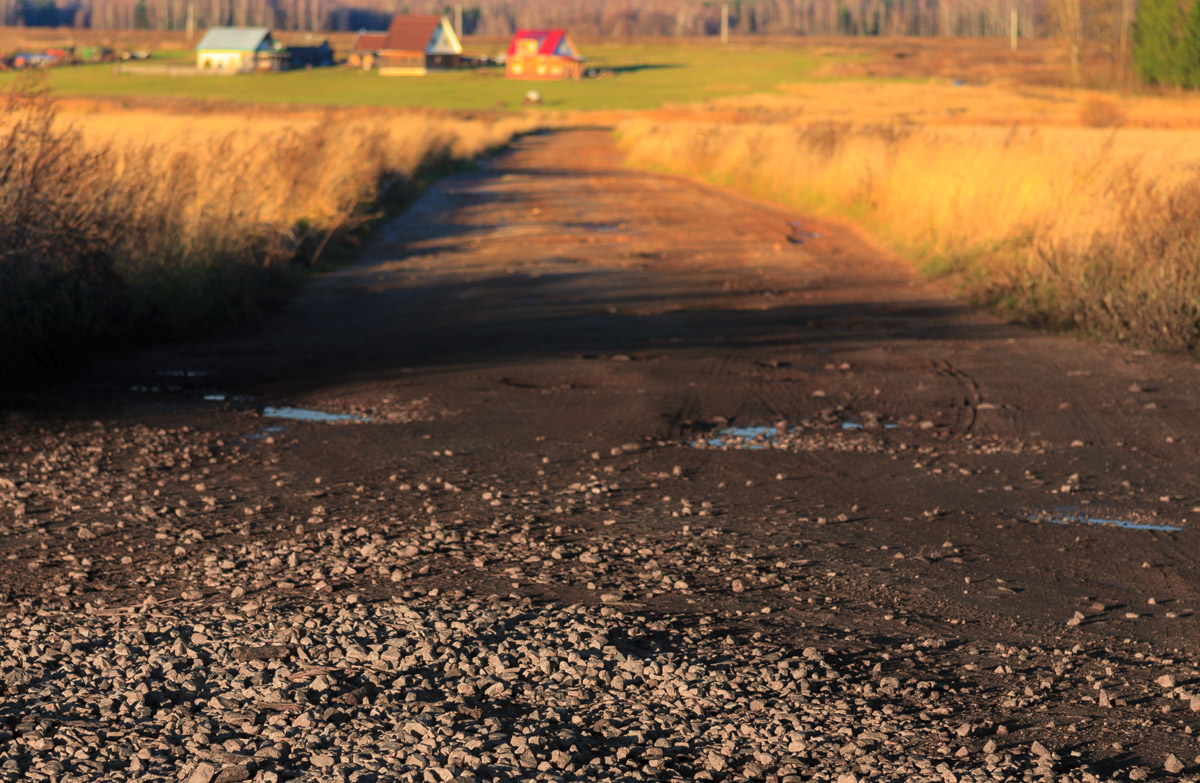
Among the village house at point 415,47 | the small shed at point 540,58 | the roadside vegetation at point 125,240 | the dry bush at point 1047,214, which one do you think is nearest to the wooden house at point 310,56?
the village house at point 415,47

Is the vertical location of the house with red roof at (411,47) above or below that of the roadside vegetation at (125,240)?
above

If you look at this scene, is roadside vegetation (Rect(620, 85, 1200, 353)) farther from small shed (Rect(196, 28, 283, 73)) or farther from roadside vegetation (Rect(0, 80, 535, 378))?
small shed (Rect(196, 28, 283, 73))

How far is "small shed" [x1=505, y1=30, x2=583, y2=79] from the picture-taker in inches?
4567

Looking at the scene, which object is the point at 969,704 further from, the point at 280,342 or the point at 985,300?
the point at 985,300

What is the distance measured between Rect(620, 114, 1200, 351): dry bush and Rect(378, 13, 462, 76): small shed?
309 ft

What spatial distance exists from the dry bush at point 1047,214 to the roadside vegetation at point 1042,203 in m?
0.02

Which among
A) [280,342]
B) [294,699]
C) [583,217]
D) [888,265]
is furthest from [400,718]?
[583,217]

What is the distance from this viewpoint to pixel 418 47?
117 metres

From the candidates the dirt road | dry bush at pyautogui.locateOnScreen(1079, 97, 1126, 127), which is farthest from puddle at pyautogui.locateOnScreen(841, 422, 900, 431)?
dry bush at pyautogui.locateOnScreen(1079, 97, 1126, 127)

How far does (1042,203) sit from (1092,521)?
10114 millimetres

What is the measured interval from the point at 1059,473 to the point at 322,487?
12.4ft

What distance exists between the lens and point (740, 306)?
508 inches

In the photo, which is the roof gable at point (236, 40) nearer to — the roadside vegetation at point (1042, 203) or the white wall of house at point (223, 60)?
the white wall of house at point (223, 60)

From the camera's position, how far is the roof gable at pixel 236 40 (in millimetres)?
104875
